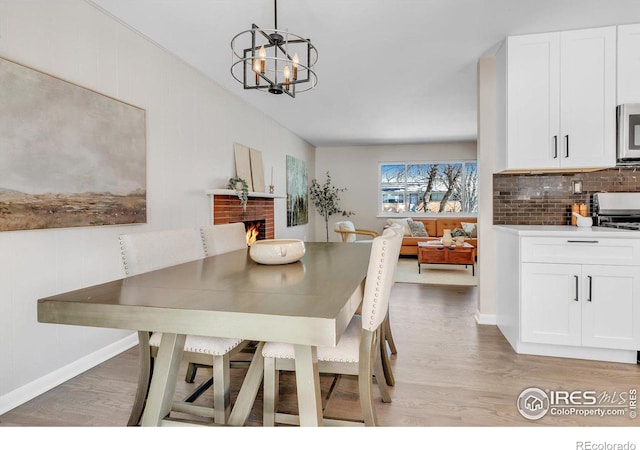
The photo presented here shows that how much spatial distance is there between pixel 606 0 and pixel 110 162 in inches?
140

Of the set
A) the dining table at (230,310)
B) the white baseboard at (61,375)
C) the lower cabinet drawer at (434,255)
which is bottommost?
the white baseboard at (61,375)

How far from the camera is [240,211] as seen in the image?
14.8ft

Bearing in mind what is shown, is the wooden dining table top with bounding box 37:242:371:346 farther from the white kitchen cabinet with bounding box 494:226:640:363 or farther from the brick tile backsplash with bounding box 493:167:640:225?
the brick tile backsplash with bounding box 493:167:640:225

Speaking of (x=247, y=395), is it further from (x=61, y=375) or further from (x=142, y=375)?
(x=61, y=375)

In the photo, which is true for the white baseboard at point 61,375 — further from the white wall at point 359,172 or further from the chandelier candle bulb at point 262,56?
the white wall at point 359,172

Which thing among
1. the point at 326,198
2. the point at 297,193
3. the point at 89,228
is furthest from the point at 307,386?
the point at 326,198

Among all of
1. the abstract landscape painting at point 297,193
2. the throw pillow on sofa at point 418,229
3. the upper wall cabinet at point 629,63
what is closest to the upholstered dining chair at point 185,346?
the upper wall cabinet at point 629,63

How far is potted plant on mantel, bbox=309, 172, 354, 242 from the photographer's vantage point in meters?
8.15

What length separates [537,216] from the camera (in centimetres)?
330

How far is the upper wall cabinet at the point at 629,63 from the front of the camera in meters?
2.71

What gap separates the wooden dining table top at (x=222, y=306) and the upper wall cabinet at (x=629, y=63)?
268 cm

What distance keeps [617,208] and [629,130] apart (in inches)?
27.0

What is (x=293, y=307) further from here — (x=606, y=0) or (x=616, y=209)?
(x=616, y=209)
